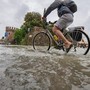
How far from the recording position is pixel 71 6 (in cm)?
850

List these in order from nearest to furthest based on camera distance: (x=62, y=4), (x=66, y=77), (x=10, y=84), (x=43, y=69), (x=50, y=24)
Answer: (x=10, y=84) → (x=66, y=77) → (x=43, y=69) → (x=62, y=4) → (x=50, y=24)

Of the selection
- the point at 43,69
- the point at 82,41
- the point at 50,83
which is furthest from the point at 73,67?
the point at 82,41

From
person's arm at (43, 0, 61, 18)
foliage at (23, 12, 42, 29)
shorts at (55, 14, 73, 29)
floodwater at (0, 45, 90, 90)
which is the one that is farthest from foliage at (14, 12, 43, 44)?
floodwater at (0, 45, 90, 90)

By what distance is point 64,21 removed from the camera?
28.1 feet

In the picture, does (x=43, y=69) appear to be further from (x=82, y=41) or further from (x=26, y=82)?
(x=82, y=41)

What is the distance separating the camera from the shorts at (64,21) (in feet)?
27.9

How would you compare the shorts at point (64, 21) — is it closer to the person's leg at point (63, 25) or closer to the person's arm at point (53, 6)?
the person's leg at point (63, 25)

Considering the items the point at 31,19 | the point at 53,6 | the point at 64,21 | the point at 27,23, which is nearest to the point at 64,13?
the point at 64,21

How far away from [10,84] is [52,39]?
611 cm

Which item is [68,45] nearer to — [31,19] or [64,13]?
[64,13]

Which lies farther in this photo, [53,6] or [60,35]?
[60,35]

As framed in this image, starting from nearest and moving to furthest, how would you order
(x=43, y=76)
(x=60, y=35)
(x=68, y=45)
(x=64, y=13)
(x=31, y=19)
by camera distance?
(x=43, y=76)
(x=64, y=13)
(x=68, y=45)
(x=60, y=35)
(x=31, y=19)

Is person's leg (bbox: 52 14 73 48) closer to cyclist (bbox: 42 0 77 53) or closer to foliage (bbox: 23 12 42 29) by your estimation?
cyclist (bbox: 42 0 77 53)

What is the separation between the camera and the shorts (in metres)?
8.51
